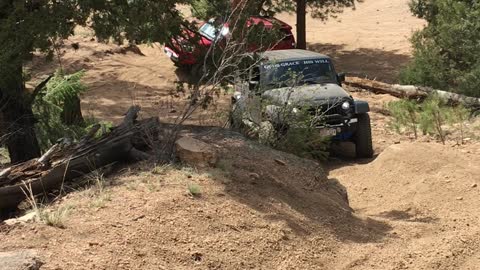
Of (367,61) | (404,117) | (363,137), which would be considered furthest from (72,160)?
(367,61)

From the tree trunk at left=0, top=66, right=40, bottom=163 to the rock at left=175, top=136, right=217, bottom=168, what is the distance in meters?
2.62

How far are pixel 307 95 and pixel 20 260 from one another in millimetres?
6743

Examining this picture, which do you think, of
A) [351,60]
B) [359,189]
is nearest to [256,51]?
[359,189]

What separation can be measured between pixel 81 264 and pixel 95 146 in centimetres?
193

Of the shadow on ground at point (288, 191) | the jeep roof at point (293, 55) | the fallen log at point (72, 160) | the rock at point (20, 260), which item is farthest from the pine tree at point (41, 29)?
the jeep roof at point (293, 55)

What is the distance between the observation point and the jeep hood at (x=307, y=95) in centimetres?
873

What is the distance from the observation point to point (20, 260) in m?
4.17

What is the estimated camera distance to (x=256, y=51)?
→ 8.04m

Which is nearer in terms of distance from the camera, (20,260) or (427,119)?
(20,260)

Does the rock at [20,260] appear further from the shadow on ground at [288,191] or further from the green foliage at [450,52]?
the green foliage at [450,52]

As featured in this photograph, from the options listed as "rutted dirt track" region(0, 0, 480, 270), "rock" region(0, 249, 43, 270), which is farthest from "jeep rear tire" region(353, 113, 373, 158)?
"rock" region(0, 249, 43, 270)

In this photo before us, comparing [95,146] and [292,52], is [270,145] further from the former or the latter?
[292,52]

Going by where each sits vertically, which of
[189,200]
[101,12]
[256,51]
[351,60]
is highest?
[101,12]

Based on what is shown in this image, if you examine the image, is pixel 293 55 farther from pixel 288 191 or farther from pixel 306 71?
pixel 288 191
